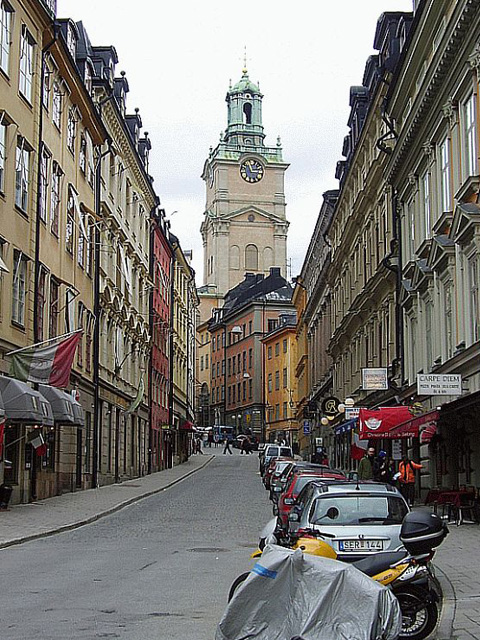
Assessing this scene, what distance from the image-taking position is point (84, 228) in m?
37.0

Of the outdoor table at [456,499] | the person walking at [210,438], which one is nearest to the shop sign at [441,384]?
the outdoor table at [456,499]

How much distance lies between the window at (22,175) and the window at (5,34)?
7.14ft

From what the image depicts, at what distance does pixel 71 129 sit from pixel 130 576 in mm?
23973

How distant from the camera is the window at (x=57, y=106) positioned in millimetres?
32031

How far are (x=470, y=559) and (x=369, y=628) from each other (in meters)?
9.06

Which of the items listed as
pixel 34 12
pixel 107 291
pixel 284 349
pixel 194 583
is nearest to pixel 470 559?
pixel 194 583

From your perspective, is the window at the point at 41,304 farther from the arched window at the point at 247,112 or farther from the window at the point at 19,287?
the arched window at the point at 247,112

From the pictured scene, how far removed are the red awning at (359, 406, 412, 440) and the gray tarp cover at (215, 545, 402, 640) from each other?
20.3 m

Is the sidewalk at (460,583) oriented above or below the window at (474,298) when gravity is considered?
below

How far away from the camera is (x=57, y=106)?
107 feet

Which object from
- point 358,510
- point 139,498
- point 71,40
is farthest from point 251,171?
point 358,510

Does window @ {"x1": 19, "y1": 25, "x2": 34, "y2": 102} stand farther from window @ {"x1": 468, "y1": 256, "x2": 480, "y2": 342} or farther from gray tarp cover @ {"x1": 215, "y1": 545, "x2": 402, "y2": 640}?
gray tarp cover @ {"x1": 215, "y1": 545, "x2": 402, "y2": 640}

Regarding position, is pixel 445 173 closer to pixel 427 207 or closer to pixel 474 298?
pixel 427 207

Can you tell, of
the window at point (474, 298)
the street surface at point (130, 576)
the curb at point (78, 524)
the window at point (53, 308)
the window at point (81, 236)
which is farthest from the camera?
the window at point (81, 236)
